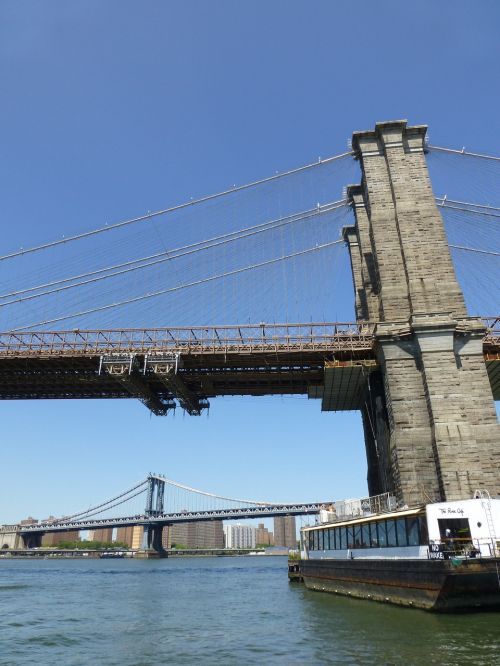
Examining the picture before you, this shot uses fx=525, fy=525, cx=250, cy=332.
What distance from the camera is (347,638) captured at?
1684cm

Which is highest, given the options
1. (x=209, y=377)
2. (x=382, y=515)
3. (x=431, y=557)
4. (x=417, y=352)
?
(x=209, y=377)

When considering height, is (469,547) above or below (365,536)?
below

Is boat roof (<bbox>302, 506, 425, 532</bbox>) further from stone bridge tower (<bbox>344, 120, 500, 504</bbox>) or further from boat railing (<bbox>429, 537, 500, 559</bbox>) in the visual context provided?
stone bridge tower (<bbox>344, 120, 500, 504</bbox>)

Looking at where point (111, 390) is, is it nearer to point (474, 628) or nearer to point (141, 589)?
point (141, 589)

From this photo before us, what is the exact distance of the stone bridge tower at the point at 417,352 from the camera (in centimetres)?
3039

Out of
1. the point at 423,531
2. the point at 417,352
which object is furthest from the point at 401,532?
the point at 417,352

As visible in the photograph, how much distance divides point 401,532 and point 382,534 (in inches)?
79.6

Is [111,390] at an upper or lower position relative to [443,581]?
upper

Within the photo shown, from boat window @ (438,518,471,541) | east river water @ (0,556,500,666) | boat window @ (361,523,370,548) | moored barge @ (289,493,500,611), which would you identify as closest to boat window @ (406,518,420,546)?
moored barge @ (289,493,500,611)

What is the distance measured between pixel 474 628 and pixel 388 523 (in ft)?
23.9

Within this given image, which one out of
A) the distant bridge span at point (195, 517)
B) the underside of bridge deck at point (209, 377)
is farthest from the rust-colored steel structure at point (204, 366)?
the distant bridge span at point (195, 517)

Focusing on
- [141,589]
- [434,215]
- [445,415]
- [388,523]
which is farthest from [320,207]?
[141,589]

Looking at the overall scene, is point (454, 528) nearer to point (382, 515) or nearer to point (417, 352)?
point (382, 515)

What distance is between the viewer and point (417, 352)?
34.0m
